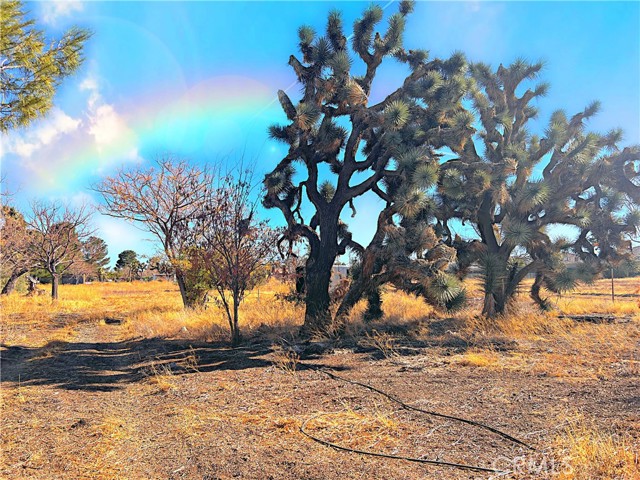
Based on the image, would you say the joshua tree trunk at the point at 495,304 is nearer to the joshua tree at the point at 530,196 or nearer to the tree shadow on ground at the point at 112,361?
the joshua tree at the point at 530,196

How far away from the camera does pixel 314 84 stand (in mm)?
11562

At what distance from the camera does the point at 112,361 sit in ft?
29.1

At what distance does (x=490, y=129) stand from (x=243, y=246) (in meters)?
8.37

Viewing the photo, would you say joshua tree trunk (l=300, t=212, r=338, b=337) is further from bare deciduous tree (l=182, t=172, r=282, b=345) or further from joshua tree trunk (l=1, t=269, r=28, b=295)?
joshua tree trunk (l=1, t=269, r=28, b=295)

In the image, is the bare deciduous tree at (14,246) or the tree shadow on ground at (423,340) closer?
the tree shadow on ground at (423,340)

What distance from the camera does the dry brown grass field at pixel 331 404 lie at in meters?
3.55

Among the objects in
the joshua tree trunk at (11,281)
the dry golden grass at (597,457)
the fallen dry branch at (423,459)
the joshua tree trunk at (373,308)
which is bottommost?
the fallen dry branch at (423,459)

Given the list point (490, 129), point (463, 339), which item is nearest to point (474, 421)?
point (463, 339)

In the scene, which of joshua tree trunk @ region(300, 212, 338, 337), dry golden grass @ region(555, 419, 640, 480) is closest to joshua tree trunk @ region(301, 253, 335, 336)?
joshua tree trunk @ region(300, 212, 338, 337)

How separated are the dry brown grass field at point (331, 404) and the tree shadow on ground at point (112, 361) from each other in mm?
48

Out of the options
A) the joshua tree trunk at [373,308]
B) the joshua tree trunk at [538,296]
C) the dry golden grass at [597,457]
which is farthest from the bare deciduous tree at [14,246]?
the dry golden grass at [597,457]

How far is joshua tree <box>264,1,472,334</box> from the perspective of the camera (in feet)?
35.8

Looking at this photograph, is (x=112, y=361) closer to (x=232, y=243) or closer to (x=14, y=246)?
(x=232, y=243)

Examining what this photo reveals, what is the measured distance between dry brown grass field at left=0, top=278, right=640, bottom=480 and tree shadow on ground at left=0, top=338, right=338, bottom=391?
5 centimetres
